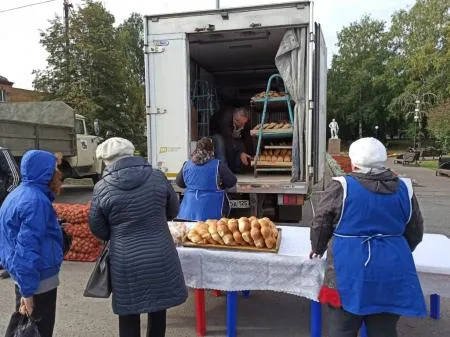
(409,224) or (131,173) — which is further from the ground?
(131,173)

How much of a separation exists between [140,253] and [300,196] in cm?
343

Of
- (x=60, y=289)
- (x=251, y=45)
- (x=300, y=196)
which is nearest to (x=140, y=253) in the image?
(x=60, y=289)

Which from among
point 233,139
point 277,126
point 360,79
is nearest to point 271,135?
point 277,126

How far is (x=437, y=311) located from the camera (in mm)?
3912

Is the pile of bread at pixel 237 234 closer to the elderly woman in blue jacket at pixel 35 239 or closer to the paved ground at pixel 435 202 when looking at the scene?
the elderly woman in blue jacket at pixel 35 239

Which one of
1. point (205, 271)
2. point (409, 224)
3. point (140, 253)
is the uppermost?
point (409, 224)

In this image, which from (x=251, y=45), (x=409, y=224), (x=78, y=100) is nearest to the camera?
(x=409, y=224)

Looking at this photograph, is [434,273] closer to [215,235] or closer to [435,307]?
[435,307]

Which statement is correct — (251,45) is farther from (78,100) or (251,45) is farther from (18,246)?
(78,100)

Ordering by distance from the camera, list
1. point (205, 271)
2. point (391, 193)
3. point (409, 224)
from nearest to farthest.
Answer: point (391, 193) → point (409, 224) → point (205, 271)

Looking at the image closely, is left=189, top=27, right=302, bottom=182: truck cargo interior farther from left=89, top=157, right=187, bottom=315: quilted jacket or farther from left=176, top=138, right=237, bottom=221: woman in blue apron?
left=89, top=157, right=187, bottom=315: quilted jacket

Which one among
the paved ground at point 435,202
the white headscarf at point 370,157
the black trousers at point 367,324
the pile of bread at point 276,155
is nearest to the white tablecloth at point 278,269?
the black trousers at point 367,324

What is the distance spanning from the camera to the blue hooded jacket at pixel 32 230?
93.0 inches

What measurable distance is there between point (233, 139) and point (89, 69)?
20812 mm
